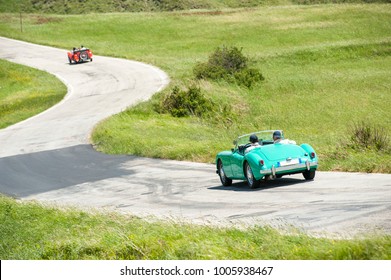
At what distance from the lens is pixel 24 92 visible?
5919cm

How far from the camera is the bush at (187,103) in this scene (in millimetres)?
41606

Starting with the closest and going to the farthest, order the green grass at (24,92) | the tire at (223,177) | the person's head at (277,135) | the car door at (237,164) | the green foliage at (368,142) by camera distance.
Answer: the person's head at (277,135) → the car door at (237,164) → the tire at (223,177) → the green foliage at (368,142) → the green grass at (24,92)

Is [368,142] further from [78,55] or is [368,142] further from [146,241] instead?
[78,55]

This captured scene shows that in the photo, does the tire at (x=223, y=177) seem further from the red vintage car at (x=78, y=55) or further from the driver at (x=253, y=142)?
the red vintage car at (x=78, y=55)

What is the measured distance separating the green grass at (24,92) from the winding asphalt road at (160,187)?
371 centimetres

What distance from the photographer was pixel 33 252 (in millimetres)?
14367

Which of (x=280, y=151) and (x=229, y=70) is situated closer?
(x=280, y=151)

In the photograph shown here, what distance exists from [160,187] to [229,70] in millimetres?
36668

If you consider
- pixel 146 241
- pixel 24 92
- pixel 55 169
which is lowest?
pixel 24 92

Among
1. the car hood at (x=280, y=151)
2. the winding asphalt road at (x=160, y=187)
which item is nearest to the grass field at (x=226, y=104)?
the winding asphalt road at (x=160, y=187)

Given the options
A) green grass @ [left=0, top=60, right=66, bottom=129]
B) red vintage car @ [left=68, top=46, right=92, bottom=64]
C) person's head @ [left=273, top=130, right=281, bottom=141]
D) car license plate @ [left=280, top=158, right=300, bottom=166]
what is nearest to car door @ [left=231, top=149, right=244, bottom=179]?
person's head @ [left=273, top=130, right=281, bottom=141]

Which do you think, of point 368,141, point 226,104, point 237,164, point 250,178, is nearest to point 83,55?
point 226,104

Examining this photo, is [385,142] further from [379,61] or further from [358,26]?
[358,26]
